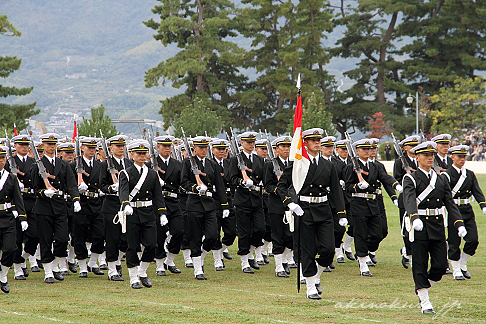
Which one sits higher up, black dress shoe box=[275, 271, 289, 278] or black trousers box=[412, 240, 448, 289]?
black trousers box=[412, 240, 448, 289]

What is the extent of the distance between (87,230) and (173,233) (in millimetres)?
1657

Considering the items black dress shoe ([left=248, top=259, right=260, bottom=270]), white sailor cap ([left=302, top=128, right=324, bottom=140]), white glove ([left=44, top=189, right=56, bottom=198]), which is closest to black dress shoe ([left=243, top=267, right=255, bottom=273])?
black dress shoe ([left=248, top=259, right=260, bottom=270])

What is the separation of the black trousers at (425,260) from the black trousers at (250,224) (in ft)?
13.4

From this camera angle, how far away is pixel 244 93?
56438 millimetres

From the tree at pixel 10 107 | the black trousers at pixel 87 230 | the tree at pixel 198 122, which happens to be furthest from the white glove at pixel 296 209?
the tree at pixel 198 122

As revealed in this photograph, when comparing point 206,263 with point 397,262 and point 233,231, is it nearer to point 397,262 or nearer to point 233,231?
point 233,231

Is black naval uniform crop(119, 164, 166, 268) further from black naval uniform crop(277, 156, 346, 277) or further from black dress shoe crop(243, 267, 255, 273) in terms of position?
black naval uniform crop(277, 156, 346, 277)

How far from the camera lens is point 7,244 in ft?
33.0

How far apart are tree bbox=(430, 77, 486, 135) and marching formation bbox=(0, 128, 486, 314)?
4102 centimetres

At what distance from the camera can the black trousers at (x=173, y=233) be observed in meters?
11.8

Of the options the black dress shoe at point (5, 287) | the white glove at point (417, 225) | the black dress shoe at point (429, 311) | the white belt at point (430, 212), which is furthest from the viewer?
the black dress shoe at point (5, 287)

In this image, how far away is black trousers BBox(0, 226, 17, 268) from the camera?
10047 mm

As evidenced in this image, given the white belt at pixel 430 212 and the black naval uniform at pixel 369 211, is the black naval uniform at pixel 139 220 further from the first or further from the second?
the white belt at pixel 430 212

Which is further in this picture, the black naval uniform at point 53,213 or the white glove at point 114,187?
the white glove at point 114,187
